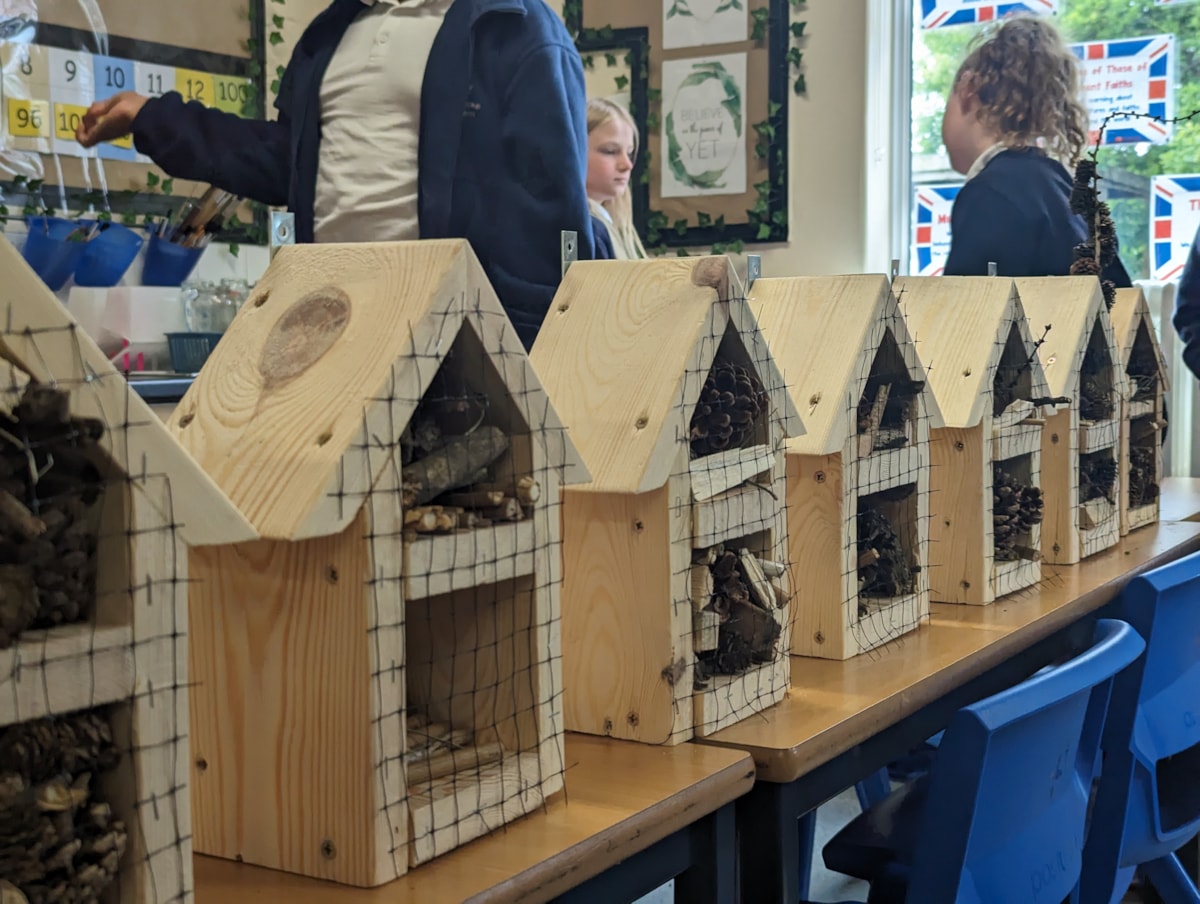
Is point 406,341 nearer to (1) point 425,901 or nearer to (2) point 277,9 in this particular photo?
(1) point 425,901

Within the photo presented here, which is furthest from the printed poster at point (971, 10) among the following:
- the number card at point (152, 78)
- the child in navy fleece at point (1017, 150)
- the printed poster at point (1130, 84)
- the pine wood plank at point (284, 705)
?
the pine wood plank at point (284, 705)

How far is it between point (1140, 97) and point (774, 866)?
367 cm

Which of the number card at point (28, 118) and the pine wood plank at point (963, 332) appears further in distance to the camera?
the number card at point (28, 118)

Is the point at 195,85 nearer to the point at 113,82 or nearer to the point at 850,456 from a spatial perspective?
the point at 113,82

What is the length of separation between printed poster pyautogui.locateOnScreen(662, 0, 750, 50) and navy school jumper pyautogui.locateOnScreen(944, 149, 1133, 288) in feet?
4.70

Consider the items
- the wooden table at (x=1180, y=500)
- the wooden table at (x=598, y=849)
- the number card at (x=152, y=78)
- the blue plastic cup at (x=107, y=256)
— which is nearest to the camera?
the wooden table at (x=598, y=849)

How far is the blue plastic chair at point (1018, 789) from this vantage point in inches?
51.6

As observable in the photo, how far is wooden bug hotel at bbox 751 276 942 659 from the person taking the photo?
1716 mm

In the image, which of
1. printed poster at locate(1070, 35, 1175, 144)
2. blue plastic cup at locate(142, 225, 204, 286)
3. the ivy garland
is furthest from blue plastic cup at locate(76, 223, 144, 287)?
printed poster at locate(1070, 35, 1175, 144)

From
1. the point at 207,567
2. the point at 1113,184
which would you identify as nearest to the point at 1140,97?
the point at 1113,184

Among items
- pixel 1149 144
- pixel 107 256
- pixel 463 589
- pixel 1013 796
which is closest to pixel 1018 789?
pixel 1013 796

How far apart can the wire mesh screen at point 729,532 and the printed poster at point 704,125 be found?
3284 mm

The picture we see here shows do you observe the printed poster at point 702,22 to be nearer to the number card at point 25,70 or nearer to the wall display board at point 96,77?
the wall display board at point 96,77

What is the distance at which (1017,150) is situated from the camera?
3.51 m
